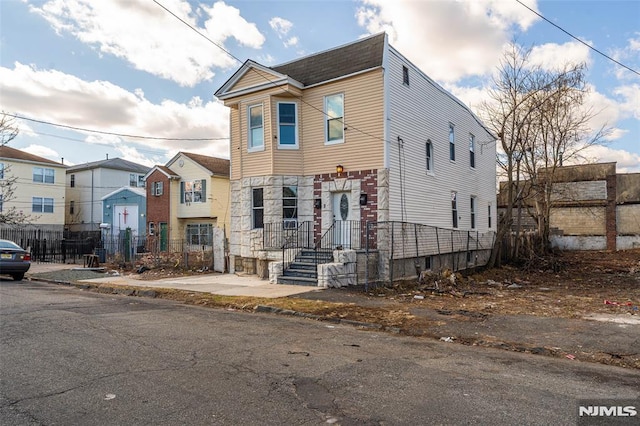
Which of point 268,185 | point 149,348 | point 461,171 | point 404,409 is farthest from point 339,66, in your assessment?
point 404,409

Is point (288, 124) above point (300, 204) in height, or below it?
above

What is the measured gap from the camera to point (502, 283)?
59.4ft

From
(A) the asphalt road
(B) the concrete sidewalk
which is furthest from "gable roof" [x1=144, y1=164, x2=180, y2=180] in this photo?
(A) the asphalt road

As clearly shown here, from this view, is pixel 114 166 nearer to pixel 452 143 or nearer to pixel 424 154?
pixel 452 143

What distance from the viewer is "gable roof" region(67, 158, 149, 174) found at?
45.4 m

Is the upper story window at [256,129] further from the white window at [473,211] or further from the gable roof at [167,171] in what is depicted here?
the gable roof at [167,171]

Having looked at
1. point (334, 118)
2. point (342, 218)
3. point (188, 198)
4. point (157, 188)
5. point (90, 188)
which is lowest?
point (342, 218)

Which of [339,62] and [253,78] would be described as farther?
[253,78]

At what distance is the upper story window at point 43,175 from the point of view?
41688 mm

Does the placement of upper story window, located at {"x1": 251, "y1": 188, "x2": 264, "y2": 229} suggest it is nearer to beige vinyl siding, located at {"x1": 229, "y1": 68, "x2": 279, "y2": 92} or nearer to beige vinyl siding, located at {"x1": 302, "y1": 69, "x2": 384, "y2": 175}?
beige vinyl siding, located at {"x1": 302, "y1": 69, "x2": 384, "y2": 175}

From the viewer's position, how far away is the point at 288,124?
17516mm

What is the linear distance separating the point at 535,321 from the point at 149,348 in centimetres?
738

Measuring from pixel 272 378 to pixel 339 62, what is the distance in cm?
1435

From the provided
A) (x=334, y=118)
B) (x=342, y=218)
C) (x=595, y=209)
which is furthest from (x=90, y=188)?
(x=595, y=209)
